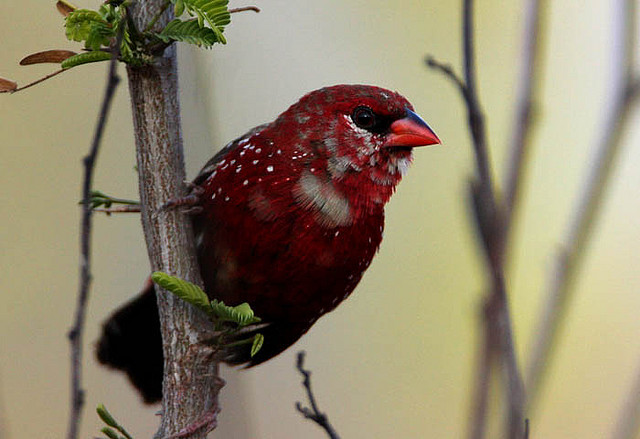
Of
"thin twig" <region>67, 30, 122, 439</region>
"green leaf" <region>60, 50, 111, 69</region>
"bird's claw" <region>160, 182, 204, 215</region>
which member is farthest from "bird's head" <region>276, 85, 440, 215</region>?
"thin twig" <region>67, 30, 122, 439</region>

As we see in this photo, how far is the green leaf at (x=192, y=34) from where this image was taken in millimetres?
1605

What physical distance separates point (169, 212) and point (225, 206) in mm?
384

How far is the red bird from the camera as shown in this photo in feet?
7.00

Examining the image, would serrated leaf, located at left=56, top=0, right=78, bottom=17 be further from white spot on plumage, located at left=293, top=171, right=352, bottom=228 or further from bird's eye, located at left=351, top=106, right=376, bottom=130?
bird's eye, located at left=351, top=106, right=376, bottom=130

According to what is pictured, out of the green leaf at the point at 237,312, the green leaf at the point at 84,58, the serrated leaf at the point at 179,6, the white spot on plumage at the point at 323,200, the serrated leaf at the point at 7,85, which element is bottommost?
the green leaf at the point at 237,312

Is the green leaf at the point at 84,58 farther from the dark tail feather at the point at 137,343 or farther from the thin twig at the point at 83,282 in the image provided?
the dark tail feather at the point at 137,343

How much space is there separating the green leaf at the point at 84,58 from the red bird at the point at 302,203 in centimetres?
49

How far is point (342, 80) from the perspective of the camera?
11.8 feet

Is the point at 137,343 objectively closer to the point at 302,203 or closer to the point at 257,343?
the point at 302,203

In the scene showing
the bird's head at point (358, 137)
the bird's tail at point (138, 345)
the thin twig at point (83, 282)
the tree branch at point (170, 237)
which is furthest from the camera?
the bird's tail at point (138, 345)

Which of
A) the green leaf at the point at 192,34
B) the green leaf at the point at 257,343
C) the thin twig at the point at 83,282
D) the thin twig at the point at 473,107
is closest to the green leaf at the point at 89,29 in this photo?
the green leaf at the point at 192,34

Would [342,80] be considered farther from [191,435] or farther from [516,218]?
[516,218]

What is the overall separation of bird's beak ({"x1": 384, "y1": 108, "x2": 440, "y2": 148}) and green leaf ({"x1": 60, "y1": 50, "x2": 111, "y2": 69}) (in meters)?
0.89

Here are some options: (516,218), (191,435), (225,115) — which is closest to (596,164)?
(516,218)
